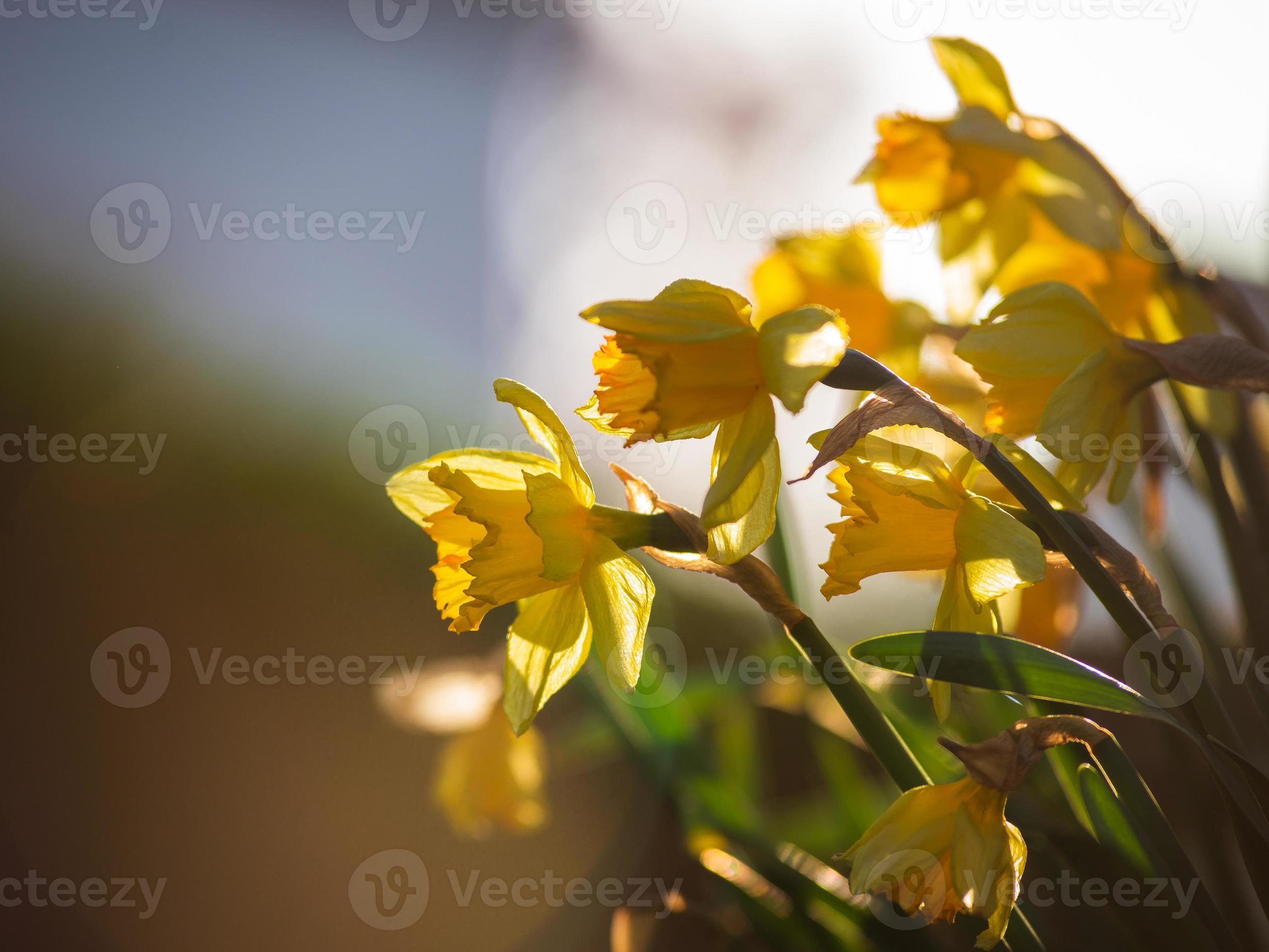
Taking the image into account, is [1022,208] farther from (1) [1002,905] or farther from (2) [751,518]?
(1) [1002,905]

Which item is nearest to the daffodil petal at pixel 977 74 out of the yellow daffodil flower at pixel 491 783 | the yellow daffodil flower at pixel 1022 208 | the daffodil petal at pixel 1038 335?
the yellow daffodil flower at pixel 1022 208

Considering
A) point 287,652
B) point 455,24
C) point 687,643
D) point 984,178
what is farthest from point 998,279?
point 455,24

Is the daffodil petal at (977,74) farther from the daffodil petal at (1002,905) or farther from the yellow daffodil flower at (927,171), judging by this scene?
the daffodil petal at (1002,905)

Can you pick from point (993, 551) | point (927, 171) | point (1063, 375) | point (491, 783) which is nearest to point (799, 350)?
point (993, 551)

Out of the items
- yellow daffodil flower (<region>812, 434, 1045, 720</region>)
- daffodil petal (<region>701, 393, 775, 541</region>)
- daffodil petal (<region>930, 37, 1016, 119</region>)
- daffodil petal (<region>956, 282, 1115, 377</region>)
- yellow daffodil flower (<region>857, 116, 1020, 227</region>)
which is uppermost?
daffodil petal (<region>930, 37, 1016, 119</region>)

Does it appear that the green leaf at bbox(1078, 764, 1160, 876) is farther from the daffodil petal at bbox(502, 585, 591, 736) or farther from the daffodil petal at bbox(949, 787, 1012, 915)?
the daffodil petal at bbox(502, 585, 591, 736)

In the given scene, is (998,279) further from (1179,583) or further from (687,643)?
(687,643)

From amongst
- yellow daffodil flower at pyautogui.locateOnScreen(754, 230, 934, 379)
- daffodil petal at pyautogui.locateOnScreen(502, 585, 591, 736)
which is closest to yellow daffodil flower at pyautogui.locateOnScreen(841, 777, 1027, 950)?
daffodil petal at pyautogui.locateOnScreen(502, 585, 591, 736)
